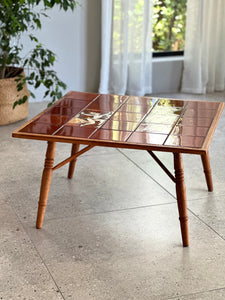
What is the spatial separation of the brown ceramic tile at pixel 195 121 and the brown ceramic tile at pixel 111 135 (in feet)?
0.97

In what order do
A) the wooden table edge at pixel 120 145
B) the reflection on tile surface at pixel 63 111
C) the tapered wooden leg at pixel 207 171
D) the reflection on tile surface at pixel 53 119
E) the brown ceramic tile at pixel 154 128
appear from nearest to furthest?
1. the wooden table edge at pixel 120 145
2. the brown ceramic tile at pixel 154 128
3. the reflection on tile surface at pixel 53 119
4. the reflection on tile surface at pixel 63 111
5. the tapered wooden leg at pixel 207 171

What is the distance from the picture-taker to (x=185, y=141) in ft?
7.36

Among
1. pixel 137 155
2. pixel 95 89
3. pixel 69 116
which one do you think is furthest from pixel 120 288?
pixel 95 89

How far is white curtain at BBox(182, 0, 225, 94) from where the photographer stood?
4848 mm

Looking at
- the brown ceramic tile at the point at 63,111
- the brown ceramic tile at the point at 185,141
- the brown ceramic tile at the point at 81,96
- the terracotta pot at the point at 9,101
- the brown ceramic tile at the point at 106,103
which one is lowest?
the terracotta pot at the point at 9,101

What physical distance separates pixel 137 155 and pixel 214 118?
3.16 feet

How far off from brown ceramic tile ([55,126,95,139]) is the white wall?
224cm

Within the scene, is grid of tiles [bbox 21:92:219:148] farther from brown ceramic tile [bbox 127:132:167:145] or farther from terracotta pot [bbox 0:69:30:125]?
terracotta pot [bbox 0:69:30:125]

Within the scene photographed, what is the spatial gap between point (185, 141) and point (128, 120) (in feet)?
1.23

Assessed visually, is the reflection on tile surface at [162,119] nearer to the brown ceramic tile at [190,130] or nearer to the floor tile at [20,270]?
the brown ceramic tile at [190,130]

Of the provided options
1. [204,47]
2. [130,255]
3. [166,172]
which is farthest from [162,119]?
[204,47]

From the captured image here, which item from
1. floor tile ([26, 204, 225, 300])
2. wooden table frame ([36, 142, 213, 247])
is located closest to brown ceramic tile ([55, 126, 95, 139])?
wooden table frame ([36, 142, 213, 247])

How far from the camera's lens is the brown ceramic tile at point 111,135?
2.26 meters

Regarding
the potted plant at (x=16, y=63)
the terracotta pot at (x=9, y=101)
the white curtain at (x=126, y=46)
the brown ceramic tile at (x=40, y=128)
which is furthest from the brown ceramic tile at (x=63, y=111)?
the white curtain at (x=126, y=46)
